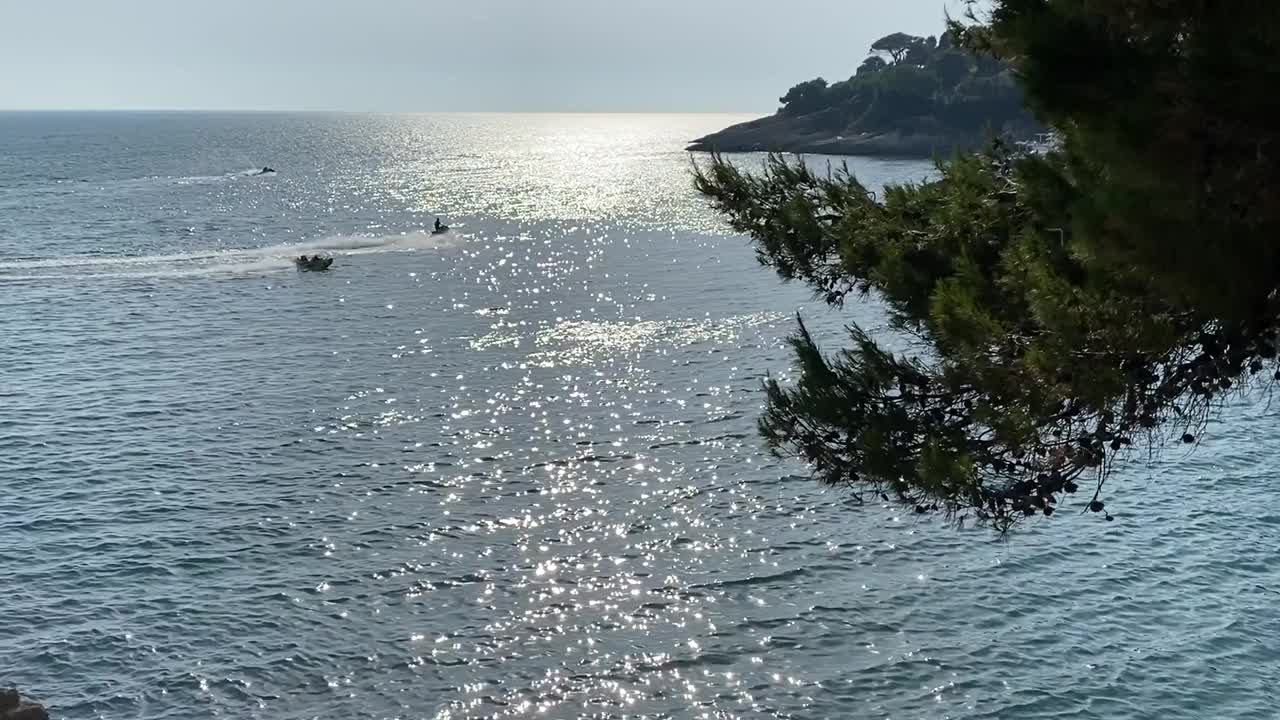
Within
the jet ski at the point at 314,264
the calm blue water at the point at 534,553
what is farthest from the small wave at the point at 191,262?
the calm blue water at the point at 534,553

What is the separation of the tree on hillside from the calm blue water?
10.9 meters

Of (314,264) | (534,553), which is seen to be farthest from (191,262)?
(534,553)

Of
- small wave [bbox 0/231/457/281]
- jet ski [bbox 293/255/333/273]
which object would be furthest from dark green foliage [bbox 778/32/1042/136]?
jet ski [bbox 293/255/333/273]

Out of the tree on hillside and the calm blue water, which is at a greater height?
the tree on hillside

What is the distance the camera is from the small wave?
8175cm

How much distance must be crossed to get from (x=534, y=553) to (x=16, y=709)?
13594mm

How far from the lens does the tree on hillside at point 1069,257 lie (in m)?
8.21

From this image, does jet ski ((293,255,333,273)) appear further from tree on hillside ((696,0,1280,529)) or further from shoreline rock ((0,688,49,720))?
tree on hillside ((696,0,1280,529))

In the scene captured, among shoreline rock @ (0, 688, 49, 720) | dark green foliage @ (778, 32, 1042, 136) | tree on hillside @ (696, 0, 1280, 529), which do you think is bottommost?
shoreline rock @ (0, 688, 49, 720)

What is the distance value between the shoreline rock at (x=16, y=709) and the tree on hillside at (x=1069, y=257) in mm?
17483

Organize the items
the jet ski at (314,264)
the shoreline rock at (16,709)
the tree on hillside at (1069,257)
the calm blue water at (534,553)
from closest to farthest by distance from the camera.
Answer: the tree on hillside at (1069,257) → the shoreline rock at (16,709) → the calm blue water at (534,553) → the jet ski at (314,264)

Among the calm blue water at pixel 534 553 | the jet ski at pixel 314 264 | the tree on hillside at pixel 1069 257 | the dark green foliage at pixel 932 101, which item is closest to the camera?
the tree on hillside at pixel 1069 257

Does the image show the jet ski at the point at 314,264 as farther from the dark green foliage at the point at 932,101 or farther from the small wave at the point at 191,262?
the dark green foliage at the point at 932,101

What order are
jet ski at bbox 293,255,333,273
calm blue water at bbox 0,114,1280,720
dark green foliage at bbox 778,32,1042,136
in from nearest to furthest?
calm blue water at bbox 0,114,1280,720, jet ski at bbox 293,255,333,273, dark green foliage at bbox 778,32,1042,136
